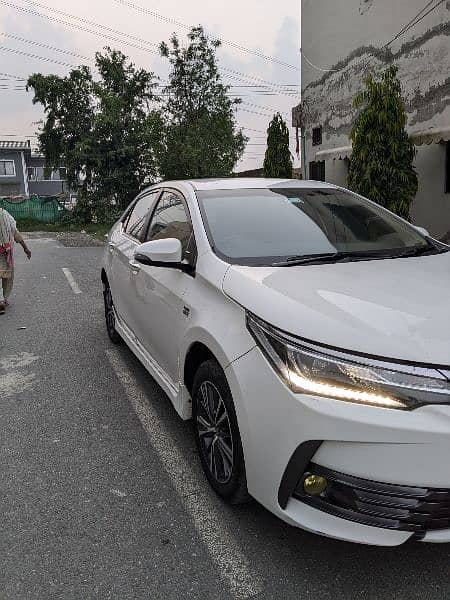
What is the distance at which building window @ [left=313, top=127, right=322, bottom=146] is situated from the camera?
45.3 feet

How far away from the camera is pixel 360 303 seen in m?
2.33

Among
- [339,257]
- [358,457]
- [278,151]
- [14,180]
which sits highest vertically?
[14,180]

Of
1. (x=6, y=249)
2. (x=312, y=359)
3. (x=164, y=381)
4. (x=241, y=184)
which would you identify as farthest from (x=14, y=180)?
(x=312, y=359)

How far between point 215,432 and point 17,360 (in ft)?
10.3

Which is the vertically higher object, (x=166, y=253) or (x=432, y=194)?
(x=432, y=194)

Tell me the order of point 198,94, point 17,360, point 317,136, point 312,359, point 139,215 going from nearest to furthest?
point 312,359 → point 139,215 → point 17,360 → point 317,136 → point 198,94

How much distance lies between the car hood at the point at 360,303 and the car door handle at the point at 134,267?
130 centimetres

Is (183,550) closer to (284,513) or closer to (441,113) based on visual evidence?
(284,513)

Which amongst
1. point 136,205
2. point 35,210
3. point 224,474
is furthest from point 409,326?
point 35,210

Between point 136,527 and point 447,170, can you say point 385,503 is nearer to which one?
point 136,527

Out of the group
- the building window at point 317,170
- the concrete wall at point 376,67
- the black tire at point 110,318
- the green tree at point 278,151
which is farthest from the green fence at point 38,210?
the black tire at point 110,318

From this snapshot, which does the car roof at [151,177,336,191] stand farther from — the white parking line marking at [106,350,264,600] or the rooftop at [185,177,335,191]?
the white parking line marking at [106,350,264,600]

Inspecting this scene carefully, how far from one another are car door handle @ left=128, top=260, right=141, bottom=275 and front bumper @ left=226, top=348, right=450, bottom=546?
1972mm

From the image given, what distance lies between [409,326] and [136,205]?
11.0 feet
